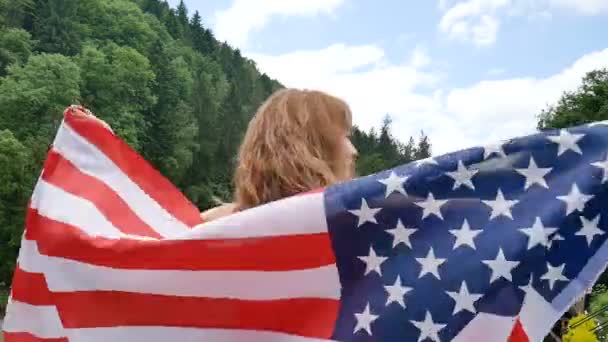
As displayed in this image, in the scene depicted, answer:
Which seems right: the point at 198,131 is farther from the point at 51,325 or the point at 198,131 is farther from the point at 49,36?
the point at 51,325

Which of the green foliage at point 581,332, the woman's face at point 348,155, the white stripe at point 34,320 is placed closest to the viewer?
the woman's face at point 348,155

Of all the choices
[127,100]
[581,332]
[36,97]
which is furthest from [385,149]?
[581,332]

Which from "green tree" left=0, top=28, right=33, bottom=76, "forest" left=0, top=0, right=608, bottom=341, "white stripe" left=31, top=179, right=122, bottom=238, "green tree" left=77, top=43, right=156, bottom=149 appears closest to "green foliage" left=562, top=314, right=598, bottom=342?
"white stripe" left=31, top=179, right=122, bottom=238

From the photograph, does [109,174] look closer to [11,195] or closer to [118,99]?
[11,195]

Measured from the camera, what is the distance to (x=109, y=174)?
3.66 metres

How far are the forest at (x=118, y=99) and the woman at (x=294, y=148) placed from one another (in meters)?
36.1

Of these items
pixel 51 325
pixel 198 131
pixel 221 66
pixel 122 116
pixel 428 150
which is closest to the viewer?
pixel 51 325

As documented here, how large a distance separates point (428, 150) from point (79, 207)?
285ft

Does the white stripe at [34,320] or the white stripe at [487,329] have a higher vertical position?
the white stripe at [487,329]

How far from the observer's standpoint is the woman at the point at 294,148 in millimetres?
2586

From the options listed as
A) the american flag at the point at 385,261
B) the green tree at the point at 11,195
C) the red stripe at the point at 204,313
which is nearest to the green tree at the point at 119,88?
the green tree at the point at 11,195

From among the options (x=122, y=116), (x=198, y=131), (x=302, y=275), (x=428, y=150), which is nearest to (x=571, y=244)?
(x=302, y=275)

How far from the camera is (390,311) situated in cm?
239

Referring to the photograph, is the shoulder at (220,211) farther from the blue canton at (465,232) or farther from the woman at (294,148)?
the blue canton at (465,232)
